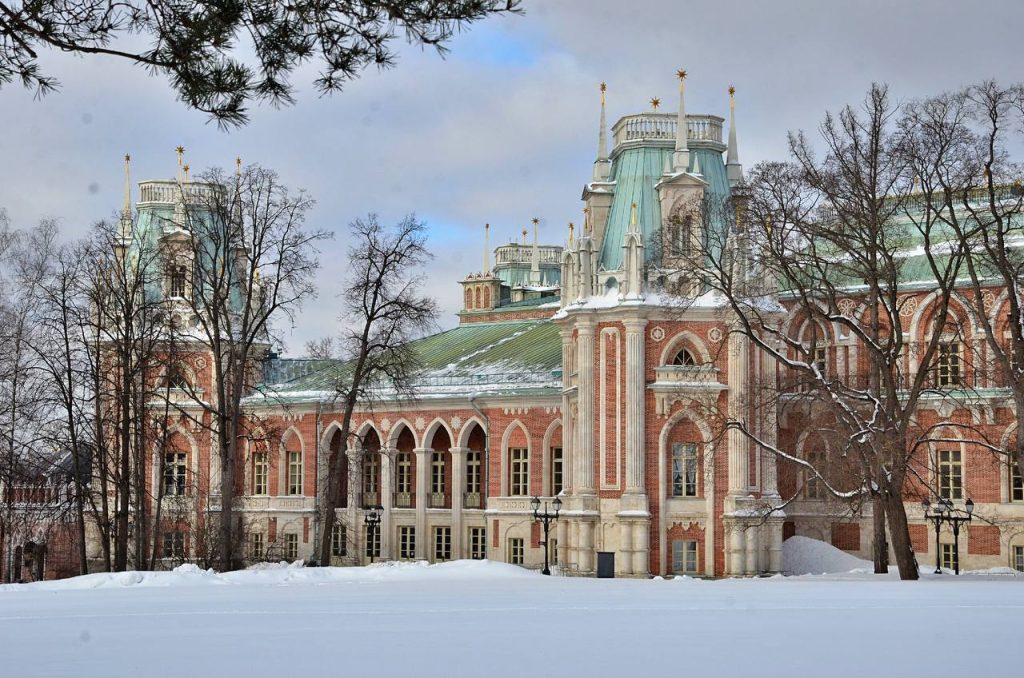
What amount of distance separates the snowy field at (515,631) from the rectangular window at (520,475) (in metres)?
25.8

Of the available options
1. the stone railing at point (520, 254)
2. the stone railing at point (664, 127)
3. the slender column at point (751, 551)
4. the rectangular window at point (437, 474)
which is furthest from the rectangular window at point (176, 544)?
the stone railing at point (520, 254)

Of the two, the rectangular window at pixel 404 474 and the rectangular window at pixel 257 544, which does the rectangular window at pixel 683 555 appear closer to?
the rectangular window at pixel 404 474

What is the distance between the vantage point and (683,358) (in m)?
42.6

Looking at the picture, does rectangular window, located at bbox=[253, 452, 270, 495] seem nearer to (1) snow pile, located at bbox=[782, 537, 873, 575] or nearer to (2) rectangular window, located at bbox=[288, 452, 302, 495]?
(2) rectangular window, located at bbox=[288, 452, 302, 495]

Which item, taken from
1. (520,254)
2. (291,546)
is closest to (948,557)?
(291,546)

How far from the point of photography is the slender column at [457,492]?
167 ft

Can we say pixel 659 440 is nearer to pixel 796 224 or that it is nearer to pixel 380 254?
pixel 380 254

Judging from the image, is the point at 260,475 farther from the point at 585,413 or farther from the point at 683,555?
the point at 683,555

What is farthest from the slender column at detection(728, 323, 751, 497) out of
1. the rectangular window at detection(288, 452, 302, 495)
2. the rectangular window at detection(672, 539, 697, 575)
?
the rectangular window at detection(288, 452, 302, 495)

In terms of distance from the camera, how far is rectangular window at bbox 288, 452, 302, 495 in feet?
177

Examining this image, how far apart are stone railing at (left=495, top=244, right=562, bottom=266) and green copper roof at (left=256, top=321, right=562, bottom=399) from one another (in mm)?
25392

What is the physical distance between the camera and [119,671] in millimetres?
12609

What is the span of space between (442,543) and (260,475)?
7.39 m

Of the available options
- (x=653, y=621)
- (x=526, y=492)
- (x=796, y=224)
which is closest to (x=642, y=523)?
(x=526, y=492)
